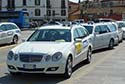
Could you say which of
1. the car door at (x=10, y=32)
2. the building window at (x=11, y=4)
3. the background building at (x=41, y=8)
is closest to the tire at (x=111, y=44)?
the car door at (x=10, y=32)

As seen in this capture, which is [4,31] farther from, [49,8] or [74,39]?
[49,8]

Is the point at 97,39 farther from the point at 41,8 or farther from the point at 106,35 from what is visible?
the point at 41,8

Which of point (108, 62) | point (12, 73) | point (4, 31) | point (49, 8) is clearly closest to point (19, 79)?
point (12, 73)

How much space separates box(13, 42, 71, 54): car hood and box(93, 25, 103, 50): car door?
721 centimetres

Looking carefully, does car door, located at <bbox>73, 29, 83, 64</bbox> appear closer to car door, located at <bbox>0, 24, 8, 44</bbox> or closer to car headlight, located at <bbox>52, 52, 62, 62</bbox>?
car headlight, located at <bbox>52, 52, 62, 62</bbox>

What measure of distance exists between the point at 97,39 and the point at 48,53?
8.74m

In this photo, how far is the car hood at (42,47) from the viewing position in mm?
10520

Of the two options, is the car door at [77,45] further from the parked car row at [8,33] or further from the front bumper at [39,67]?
the parked car row at [8,33]

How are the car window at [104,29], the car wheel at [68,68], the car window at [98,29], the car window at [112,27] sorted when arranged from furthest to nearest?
1. the car window at [112,27]
2. the car window at [104,29]
3. the car window at [98,29]
4. the car wheel at [68,68]

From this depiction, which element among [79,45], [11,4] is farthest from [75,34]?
[11,4]

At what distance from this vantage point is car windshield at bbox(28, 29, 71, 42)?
12.0 m

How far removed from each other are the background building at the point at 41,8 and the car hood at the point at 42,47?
3455 inches

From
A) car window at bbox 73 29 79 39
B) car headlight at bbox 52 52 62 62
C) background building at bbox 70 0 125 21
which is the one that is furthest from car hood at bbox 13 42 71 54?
background building at bbox 70 0 125 21

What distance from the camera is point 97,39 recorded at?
18844mm
